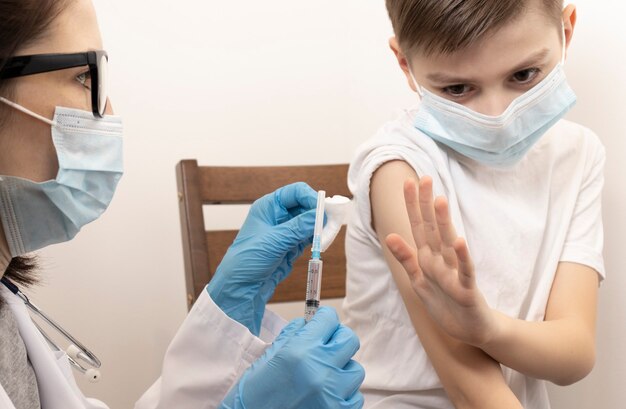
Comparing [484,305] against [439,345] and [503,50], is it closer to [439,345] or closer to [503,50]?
[439,345]

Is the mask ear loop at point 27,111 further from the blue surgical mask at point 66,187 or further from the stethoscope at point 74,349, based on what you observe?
the stethoscope at point 74,349

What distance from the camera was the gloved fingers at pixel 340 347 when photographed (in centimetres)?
91

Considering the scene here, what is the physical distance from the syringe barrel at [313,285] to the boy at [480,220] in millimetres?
105

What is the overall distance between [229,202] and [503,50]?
0.72 m

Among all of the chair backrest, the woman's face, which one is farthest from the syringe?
the chair backrest

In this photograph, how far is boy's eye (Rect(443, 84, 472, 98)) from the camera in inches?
42.9

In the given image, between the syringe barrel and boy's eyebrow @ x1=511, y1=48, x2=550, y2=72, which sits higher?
boy's eyebrow @ x1=511, y1=48, x2=550, y2=72

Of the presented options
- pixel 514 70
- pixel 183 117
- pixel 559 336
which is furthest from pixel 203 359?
pixel 183 117

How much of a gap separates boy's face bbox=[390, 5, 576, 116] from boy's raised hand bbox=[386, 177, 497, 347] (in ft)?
0.79

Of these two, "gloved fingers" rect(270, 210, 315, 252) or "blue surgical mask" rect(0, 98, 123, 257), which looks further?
"gloved fingers" rect(270, 210, 315, 252)

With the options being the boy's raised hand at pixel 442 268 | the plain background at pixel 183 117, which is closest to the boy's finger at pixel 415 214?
the boy's raised hand at pixel 442 268

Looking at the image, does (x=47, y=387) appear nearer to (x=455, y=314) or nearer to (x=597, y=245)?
(x=455, y=314)

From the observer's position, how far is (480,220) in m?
1.16

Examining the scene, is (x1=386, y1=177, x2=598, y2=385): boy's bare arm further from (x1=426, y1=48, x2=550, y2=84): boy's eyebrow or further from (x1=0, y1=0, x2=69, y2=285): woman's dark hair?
(x1=0, y1=0, x2=69, y2=285): woman's dark hair
